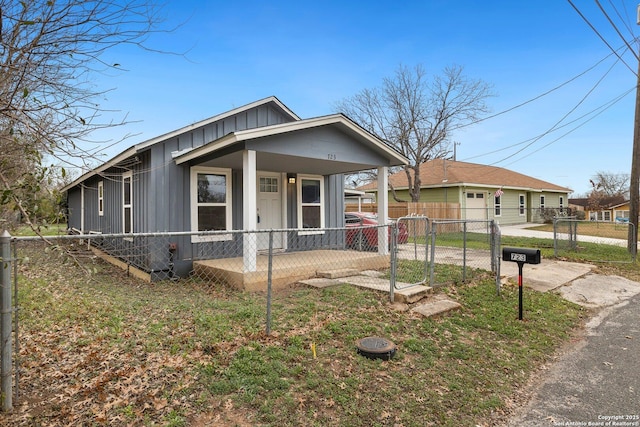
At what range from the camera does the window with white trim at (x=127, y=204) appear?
9.22 metres

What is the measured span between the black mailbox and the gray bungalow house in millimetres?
3220

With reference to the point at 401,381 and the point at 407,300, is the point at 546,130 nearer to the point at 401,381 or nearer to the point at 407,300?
the point at 407,300

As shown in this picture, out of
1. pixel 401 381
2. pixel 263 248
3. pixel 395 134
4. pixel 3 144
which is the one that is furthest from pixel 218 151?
pixel 395 134

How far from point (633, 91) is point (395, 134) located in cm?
1331

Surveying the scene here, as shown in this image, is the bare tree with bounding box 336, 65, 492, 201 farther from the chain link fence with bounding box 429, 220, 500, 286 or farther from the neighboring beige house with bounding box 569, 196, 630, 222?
the neighboring beige house with bounding box 569, 196, 630, 222

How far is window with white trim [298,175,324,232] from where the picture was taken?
32.9 ft

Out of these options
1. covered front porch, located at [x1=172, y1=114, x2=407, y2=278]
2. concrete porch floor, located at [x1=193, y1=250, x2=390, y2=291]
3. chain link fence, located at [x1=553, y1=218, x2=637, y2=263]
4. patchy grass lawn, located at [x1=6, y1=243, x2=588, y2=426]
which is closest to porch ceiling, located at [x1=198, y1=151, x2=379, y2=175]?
covered front porch, located at [x1=172, y1=114, x2=407, y2=278]

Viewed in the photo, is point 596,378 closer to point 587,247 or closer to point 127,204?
point 127,204

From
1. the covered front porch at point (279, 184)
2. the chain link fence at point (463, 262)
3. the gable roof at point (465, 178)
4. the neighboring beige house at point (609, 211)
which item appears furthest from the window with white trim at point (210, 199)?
the neighboring beige house at point (609, 211)

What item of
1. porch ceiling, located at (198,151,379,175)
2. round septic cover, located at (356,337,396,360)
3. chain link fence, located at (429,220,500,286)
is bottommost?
round septic cover, located at (356,337,396,360)

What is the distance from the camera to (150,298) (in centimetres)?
595

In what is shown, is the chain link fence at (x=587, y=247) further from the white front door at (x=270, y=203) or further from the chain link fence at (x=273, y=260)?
the white front door at (x=270, y=203)

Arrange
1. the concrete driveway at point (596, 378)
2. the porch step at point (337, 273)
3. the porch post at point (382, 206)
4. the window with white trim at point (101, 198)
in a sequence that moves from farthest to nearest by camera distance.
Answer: the window with white trim at point (101, 198) < the porch post at point (382, 206) < the porch step at point (337, 273) < the concrete driveway at point (596, 378)

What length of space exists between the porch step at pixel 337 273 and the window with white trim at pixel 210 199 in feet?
8.90
